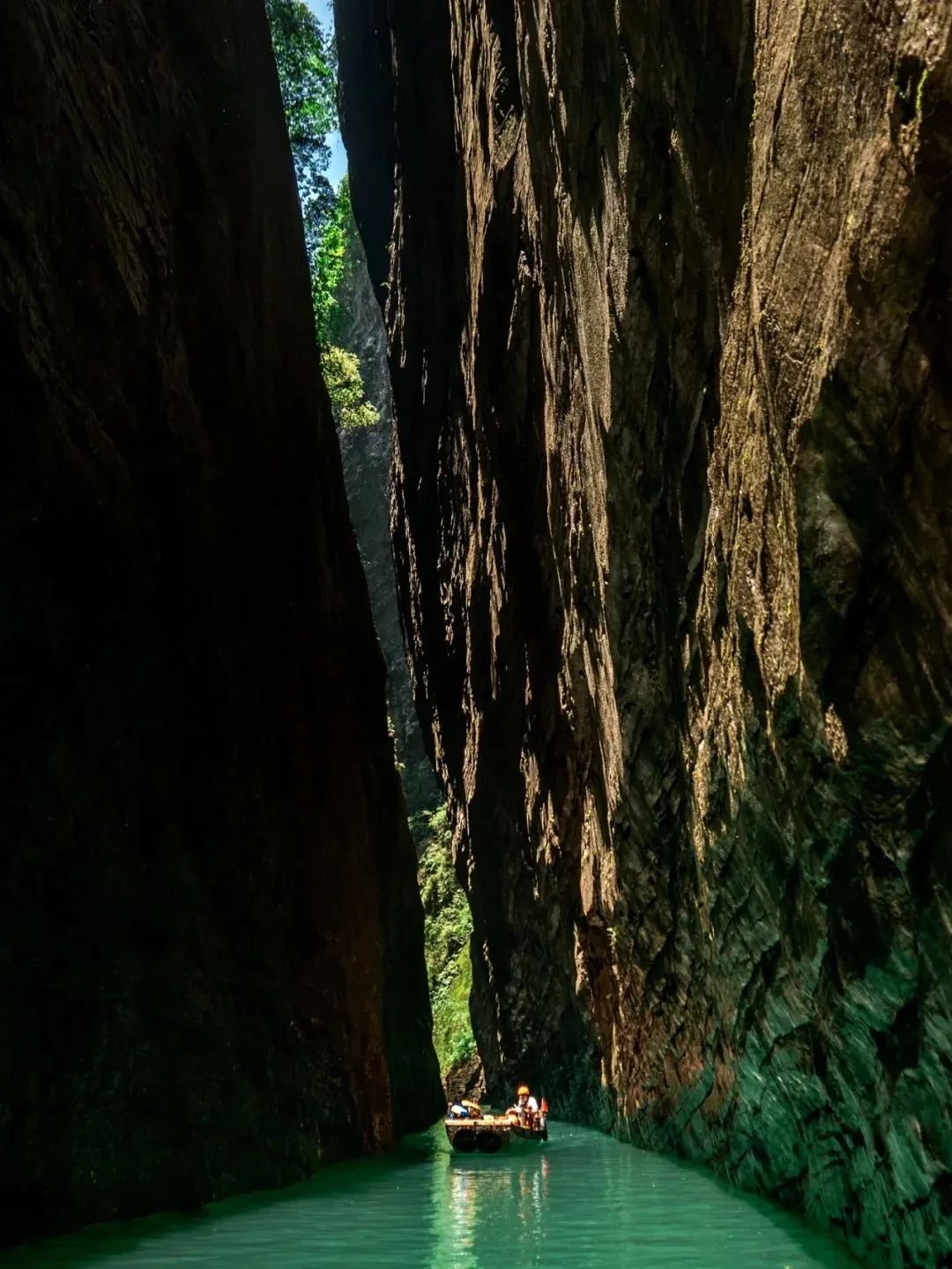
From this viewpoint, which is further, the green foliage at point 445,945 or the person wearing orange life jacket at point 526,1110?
the green foliage at point 445,945

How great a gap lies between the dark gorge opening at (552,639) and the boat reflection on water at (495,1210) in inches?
3.9

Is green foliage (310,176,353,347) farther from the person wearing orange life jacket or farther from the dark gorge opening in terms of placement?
the person wearing orange life jacket

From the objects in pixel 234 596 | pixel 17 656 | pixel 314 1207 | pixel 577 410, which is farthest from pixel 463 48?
pixel 314 1207

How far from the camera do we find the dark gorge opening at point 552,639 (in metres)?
5.70

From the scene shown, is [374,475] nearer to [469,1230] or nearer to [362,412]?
[362,412]

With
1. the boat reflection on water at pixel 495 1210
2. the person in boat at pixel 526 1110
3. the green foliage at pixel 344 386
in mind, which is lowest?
the boat reflection on water at pixel 495 1210

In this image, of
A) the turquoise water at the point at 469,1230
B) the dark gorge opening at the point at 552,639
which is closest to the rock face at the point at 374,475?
the dark gorge opening at the point at 552,639

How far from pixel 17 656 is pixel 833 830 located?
18.5ft

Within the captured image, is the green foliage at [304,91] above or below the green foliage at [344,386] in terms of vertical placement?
above

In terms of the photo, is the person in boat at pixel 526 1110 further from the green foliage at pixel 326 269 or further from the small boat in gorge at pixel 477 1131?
the green foliage at pixel 326 269

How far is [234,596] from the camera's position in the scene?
13.6 meters

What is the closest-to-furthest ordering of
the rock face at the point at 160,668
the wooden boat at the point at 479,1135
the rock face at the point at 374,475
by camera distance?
1. the rock face at the point at 160,668
2. the wooden boat at the point at 479,1135
3. the rock face at the point at 374,475

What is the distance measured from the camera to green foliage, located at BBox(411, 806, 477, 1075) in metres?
37.9

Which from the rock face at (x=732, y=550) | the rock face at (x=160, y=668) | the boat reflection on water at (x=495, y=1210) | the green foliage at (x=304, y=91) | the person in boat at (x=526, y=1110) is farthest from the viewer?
the green foliage at (x=304, y=91)
